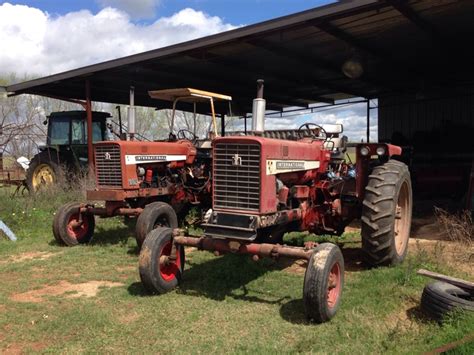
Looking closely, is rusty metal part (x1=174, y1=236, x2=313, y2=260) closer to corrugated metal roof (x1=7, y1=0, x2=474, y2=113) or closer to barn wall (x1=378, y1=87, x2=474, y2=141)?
corrugated metal roof (x1=7, y1=0, x2=474, y2=113)

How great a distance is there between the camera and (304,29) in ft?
28.1

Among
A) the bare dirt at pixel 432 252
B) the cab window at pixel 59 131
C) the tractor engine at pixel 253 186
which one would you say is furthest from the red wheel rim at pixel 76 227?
the cab window at pixel 59 131

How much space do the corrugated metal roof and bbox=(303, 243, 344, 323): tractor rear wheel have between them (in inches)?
161

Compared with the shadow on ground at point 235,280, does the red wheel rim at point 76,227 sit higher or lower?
higher

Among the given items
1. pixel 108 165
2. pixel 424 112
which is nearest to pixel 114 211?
pixel 108 165

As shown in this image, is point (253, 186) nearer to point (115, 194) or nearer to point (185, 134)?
point (115, 194)

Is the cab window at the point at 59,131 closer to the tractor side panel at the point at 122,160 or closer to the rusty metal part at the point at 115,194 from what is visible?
the tractor side panel at the point at 122,160

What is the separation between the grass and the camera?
383 centimetres

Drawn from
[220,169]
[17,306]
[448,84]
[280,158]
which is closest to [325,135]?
[280,158]

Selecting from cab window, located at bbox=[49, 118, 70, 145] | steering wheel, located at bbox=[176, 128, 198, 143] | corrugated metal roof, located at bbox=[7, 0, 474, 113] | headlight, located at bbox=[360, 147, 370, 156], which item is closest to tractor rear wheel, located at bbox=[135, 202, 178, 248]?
steering wheel, located at bbox=[176, 128, 198, 143]

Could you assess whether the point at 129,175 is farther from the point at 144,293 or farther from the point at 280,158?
the point at 280,158

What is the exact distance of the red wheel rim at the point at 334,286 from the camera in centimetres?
446

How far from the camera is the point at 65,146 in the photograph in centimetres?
1316

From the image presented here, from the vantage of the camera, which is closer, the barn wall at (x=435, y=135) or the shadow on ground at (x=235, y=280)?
the shadow on ground at (x=235, y=280)
